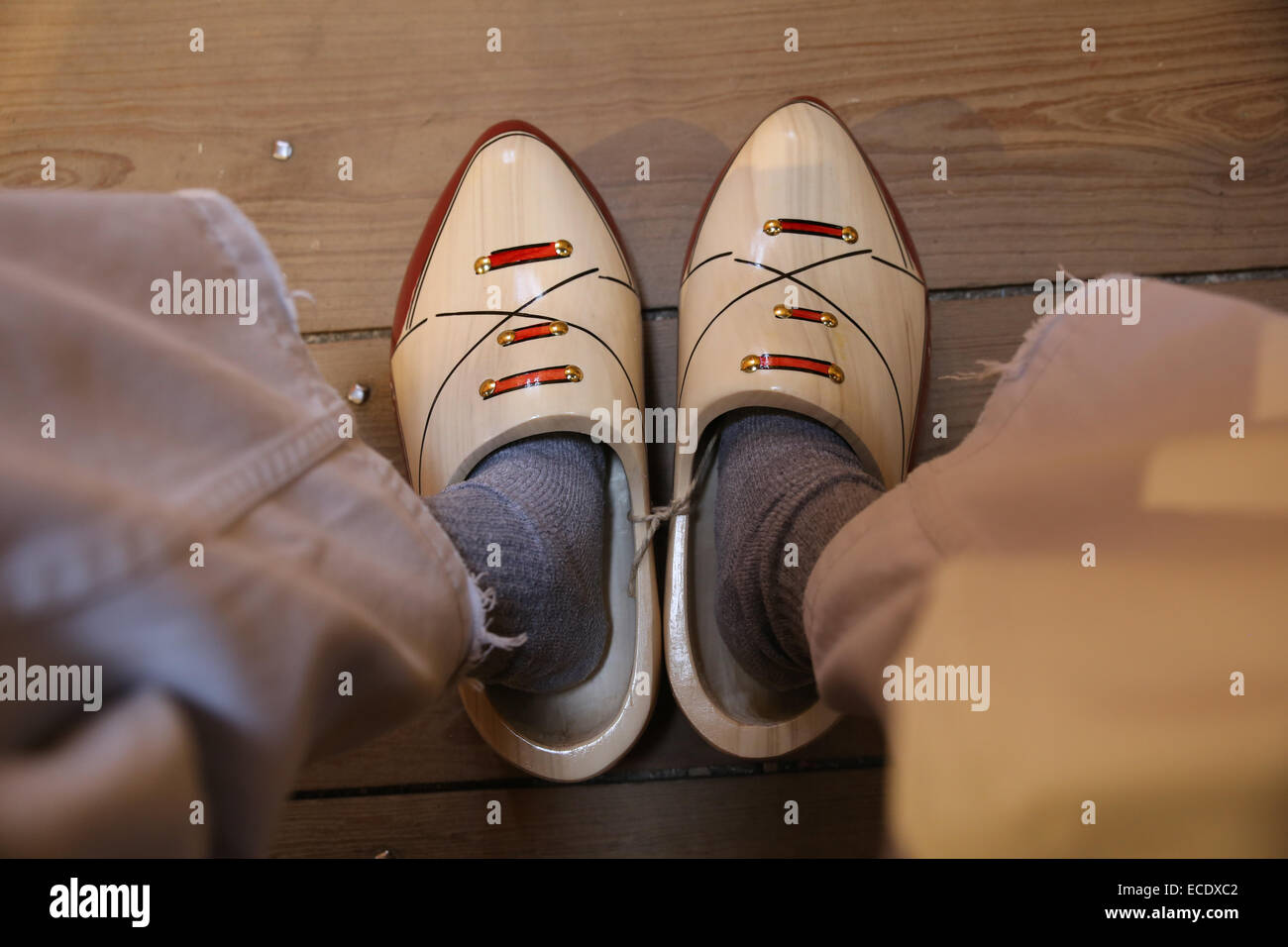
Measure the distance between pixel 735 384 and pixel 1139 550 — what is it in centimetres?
42

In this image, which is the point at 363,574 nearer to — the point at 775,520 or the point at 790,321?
the point at 775,520

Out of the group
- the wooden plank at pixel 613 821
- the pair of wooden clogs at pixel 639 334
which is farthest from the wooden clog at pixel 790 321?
the wooden plank at pixel 613 821

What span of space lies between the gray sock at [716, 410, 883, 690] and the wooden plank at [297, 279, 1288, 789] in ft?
0.34

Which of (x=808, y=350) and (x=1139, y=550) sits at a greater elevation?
(x=808, y=350)

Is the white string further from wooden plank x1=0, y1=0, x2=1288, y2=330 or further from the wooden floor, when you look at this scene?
wooden plank x1=0, y1=0, x2=1288, y2=330

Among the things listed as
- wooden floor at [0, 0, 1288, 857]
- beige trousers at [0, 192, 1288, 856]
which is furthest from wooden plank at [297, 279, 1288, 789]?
beige trousers at [0, 192, 1288, 856]

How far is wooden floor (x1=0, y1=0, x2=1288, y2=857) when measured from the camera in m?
0.80

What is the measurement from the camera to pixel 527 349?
0.75m

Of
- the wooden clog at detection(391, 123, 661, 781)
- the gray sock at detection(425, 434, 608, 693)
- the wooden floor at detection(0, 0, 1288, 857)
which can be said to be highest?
the wooden floor at detection(0, 0, 1288, 857)

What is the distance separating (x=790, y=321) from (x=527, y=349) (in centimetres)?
25

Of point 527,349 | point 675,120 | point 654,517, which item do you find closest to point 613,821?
point 654,517

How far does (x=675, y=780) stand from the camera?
2.51 ft

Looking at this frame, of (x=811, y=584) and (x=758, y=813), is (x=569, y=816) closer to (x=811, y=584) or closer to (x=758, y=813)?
(x=758, y=813)
